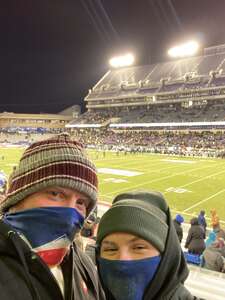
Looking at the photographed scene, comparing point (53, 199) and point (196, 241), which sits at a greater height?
point (53, 199)

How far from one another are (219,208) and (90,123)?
68.1 meters

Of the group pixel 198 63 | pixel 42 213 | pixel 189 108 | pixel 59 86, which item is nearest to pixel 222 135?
pixel 189 108

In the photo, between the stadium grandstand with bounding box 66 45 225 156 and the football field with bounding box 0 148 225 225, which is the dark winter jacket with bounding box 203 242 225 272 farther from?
the stadium grandstand with bounding box 66 45 225 156

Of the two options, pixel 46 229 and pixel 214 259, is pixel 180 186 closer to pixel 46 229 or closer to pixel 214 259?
pixel 214 259

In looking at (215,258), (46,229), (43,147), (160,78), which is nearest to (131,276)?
(46,229)

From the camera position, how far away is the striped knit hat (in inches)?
59.4

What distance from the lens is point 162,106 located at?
3091 inches

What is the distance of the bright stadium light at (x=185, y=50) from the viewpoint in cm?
7672

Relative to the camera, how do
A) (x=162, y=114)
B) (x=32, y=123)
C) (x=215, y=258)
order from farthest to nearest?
(x=32, y=123) < (x=162, y=114) < (x=215, y=258)

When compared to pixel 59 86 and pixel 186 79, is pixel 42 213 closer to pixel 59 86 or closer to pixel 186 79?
pixel 186 79

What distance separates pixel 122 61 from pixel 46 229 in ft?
307

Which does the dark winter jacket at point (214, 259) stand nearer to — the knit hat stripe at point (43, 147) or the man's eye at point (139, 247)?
the man's eye at point (139, 247)

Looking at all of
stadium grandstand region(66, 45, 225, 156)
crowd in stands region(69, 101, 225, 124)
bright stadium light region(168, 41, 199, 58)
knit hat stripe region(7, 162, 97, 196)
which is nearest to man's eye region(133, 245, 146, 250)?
knit hat stripe region(7, 162, 97, 196)

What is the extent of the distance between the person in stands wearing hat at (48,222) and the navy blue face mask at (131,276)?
0.40 feet
